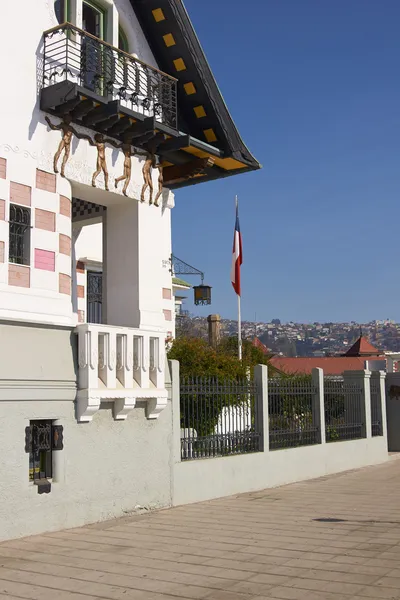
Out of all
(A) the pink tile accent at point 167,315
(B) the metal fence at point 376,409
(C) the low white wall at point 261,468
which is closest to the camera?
(C) the low white wall at point 261,468

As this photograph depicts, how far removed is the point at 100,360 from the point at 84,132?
379cm

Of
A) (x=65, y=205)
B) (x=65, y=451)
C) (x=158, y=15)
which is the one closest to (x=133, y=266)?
(x=65, y=205)

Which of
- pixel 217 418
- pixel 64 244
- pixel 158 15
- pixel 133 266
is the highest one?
pixel 158 15

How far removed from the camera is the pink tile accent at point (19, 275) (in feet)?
35.8

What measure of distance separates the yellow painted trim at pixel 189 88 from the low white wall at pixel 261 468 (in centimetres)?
702

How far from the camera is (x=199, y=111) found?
14.8 meters

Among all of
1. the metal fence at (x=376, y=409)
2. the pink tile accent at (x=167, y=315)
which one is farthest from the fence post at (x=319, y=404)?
the pink tile accent at (x=167, y=315)

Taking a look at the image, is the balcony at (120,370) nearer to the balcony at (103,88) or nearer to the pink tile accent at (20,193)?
the pink tile accent at (20,193)

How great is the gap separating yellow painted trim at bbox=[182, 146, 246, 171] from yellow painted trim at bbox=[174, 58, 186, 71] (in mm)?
1566

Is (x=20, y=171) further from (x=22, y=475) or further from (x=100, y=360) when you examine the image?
(x=22, y=475)

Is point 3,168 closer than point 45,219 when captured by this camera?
Yes

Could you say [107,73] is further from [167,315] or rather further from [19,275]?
[167,315]

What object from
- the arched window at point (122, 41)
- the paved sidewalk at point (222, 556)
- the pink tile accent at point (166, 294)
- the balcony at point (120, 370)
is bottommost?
the paved sidewalk at point (222, 556)

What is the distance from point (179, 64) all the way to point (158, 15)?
3.15 ft
